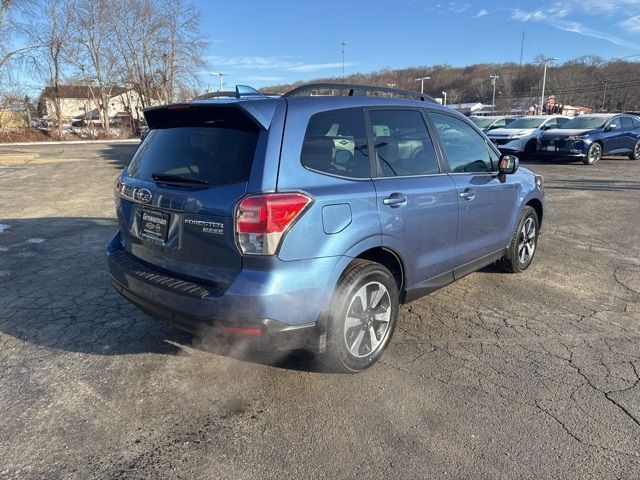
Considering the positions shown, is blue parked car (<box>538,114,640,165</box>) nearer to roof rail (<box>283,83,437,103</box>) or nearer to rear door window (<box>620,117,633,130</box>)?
rear door window (<box>620,117,633,130</box>)

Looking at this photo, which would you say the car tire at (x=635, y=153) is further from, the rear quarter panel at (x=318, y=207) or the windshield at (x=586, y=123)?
the rear quarter panel at (x=318, y=207)

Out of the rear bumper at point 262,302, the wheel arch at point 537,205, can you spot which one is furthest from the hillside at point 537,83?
the rear bumper at point 262,302

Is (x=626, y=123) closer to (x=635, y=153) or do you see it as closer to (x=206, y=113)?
(x=635, y=153)

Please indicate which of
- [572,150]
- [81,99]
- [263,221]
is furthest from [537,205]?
[81,99]

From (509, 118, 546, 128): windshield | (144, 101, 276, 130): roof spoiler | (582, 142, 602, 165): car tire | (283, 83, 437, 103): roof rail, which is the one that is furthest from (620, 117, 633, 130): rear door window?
(144, 101, 276, 130): roof spoiler

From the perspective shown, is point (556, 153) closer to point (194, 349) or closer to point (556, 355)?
→ point (556, 355)

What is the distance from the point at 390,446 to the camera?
2.51 metres

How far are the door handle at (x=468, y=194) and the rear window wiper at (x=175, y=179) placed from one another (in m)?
2.14

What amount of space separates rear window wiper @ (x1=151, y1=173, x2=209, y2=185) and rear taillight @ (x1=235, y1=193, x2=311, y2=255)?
1.23 feet

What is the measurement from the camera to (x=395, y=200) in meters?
3.15

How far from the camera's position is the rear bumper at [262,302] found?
2.55 metres

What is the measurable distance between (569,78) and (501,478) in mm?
108478

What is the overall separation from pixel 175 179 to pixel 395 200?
1.43 meters

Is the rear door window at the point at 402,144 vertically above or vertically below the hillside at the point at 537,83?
below
